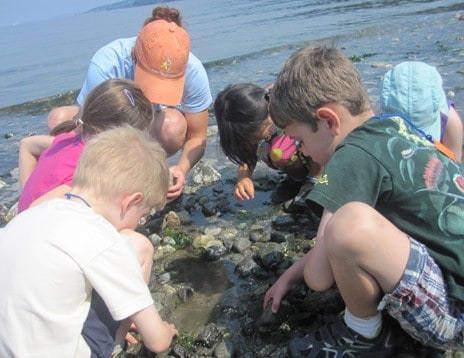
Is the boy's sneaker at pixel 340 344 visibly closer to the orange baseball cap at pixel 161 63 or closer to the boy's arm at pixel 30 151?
the orange baseball cap at pixel 161 63

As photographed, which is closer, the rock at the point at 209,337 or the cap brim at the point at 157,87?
the rock at the point at 209,337

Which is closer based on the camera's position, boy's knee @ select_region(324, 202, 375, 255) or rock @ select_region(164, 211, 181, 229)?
boy's knee @ select_region(324, 202, 375, 255)

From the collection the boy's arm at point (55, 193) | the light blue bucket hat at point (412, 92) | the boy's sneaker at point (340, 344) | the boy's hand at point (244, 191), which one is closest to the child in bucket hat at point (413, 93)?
the light blue bucket hat at point (412, 92)

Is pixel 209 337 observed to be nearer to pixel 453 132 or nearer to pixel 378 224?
pixel 378 224

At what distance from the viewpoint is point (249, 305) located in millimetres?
2926

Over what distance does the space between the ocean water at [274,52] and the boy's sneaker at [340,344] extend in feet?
11.8

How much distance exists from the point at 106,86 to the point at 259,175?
2136 mm

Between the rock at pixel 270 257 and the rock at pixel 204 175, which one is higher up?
the rock at pixel 270 257

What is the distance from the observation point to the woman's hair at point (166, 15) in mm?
4102

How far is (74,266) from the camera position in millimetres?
1975

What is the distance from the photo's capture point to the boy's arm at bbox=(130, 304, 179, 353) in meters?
2.15

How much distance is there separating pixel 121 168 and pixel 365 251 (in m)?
1.10

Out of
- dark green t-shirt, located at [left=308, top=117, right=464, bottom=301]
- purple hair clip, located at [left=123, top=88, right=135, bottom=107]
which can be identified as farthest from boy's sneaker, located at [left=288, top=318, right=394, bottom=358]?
purple hair clip, located at [left=123, top=88, right=135, bottom=107]

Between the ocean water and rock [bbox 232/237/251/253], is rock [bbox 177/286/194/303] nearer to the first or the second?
rock [bbox 232/237/251/253]
